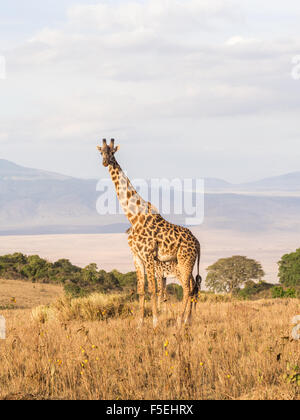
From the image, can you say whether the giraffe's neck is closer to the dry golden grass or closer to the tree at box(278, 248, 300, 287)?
the dry golden grass

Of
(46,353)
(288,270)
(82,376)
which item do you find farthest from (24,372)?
(288,270)

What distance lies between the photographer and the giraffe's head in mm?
10562

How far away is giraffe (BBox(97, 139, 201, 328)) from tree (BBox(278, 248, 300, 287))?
25.6m

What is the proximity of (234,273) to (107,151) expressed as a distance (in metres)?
31.0

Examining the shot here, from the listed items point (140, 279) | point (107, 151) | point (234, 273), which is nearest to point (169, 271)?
point (140, 279)

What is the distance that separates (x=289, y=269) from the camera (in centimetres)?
3694

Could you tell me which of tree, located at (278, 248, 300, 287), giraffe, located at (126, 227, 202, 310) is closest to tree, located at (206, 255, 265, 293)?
tree, located at (278, 248, 300, 287)

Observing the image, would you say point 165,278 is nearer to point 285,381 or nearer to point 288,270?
point 285,381

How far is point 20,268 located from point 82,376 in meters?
26.7

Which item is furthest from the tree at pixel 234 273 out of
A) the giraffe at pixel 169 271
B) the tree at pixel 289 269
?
the giraffe at pixel 169 271

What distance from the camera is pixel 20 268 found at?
110ft

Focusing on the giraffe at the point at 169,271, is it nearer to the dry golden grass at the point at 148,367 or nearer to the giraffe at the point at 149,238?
the giraffe at the point at 149,238

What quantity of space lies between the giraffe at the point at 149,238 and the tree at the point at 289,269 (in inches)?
1006

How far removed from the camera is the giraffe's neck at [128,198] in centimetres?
1099
